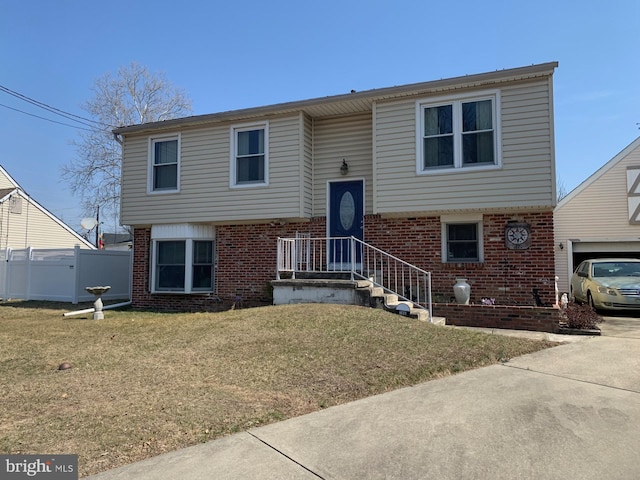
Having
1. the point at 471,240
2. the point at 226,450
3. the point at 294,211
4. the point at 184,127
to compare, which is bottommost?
the point at 226,450

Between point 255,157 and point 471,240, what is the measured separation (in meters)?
5.69

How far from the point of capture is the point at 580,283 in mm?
13305

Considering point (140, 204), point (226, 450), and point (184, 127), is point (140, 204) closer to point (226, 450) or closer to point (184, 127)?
point (184, 127)

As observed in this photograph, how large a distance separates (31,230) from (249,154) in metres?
16.9

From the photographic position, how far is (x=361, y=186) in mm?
11125

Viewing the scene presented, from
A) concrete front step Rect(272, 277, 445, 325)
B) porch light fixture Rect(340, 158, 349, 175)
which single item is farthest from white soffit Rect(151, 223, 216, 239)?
porch light fixture Rect(340, 158, 349, 175)

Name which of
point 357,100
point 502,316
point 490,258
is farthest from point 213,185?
point 502,316

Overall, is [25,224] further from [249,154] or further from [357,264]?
[357,264]

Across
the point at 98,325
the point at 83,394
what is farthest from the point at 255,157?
the point at 83,394

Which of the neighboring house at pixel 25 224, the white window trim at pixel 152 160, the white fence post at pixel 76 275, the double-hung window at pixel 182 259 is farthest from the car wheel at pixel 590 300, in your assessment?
the neighboring house at pixel 25 224

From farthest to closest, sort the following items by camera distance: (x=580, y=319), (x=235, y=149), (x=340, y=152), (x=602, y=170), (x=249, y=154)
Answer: (x=602, y=170)
(x=235, y=149)
(x=249, y=154)
(x=340, y=152)
(x=580, y=319)

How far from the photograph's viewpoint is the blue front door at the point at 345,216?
11.1 meters

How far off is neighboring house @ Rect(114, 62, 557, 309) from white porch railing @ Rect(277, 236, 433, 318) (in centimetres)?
30

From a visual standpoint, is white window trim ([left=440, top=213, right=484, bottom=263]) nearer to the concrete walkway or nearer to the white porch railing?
the white porch railing
